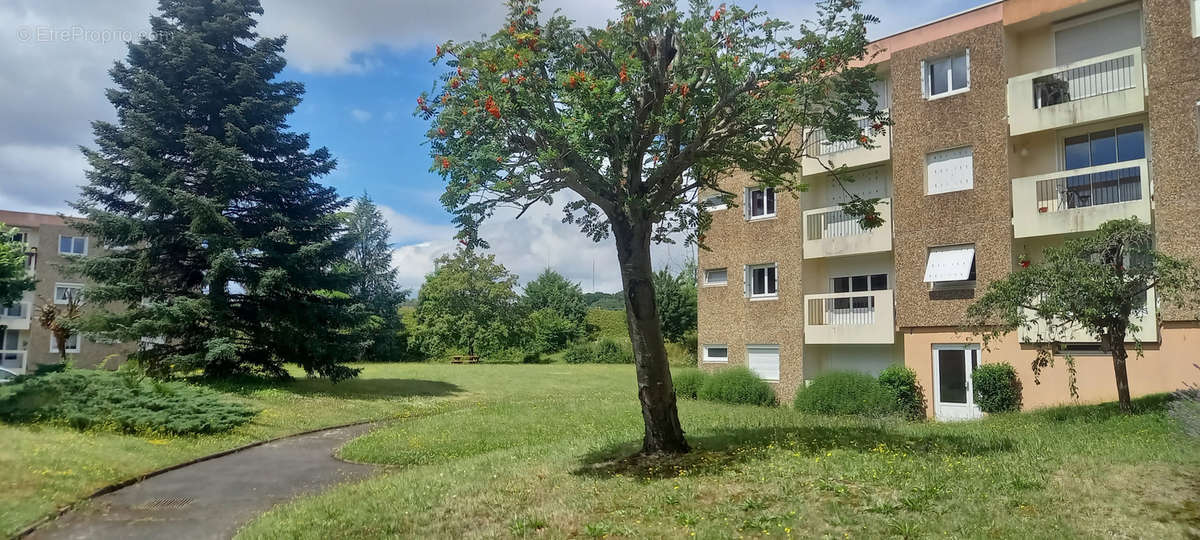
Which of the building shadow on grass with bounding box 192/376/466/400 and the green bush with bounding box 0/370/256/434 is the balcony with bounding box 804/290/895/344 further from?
the green bush with bounding box 0/370/256/434

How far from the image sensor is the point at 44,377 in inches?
660

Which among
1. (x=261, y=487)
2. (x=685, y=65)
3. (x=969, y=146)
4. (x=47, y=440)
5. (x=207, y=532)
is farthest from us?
(x=969, y=146)

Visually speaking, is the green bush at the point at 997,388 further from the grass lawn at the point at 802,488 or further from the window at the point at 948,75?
the window at the point at 948,75

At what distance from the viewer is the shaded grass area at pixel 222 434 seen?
10633 millimetres

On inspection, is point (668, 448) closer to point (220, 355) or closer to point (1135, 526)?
point (1135, 526)

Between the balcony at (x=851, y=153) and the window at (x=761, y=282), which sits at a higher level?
the balcony at (x=851, y=153)

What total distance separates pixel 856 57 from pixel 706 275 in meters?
17.5

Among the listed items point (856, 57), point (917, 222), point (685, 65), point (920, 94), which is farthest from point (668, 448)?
point (920, 94)

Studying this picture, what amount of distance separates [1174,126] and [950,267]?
5.98 m

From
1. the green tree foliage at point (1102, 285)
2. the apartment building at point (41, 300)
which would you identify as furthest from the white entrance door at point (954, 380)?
the apartment building at point (41, 300)

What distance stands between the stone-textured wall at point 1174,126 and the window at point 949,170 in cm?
428

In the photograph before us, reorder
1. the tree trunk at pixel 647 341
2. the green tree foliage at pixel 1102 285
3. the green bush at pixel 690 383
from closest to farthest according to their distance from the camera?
the tree trunk at pixel 647 341 → the green tree foliage at pixel 1102 285 → the green bush at pixel 690 383

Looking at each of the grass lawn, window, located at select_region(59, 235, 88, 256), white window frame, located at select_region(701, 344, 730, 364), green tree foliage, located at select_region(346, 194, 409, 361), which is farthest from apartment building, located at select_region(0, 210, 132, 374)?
the grass lawn

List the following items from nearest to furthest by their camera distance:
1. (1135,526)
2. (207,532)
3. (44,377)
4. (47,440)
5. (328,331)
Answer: (1135,526), (207,532), (47,440), (44,377), (328,331)
